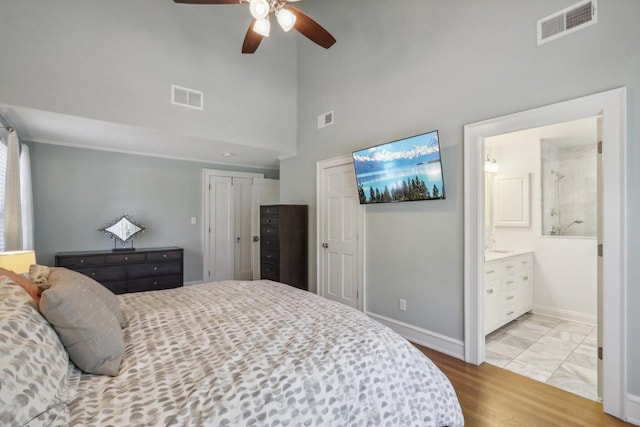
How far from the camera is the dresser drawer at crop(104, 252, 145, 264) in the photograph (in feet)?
12.8

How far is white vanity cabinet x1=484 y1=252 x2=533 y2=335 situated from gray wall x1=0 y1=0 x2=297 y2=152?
10.4 feet

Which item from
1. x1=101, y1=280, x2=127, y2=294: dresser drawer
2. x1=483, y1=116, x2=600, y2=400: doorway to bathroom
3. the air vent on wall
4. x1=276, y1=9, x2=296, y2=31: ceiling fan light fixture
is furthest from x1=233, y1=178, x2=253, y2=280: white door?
x1=483, y1=116, x2=600, y2=400: doorway to bathroom

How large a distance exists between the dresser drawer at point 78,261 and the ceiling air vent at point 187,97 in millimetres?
2272

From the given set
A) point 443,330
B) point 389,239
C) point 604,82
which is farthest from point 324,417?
point 604,82

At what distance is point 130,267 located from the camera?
13.2 ft

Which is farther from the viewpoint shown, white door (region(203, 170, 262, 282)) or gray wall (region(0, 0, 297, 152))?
white door (region(203, 170, 262, 282))

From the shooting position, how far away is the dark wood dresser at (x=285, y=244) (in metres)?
4.11

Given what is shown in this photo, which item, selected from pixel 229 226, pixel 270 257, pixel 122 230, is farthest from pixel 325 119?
pixel 122 230

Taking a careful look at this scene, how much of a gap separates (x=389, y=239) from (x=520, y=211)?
2.26 metres

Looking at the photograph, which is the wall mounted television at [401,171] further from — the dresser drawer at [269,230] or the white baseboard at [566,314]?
the white baseboard at [566,314]

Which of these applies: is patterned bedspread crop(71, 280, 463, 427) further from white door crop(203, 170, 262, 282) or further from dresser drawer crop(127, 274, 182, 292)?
white door crop(203, 170, 262, 282)

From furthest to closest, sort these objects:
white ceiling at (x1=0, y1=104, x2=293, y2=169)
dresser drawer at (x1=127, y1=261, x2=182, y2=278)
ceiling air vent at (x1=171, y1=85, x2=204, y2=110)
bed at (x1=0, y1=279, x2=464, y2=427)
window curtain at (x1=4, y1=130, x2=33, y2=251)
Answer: dresser drawer at (x1=127, y1=261, x2=182, y2=278) → ceiling air vent at (x1=171, y1=85, x2=204, y2=110) → white ceiling at (x1=0, y1=104, x2=293, y2=169) → window curtain at (x1=4, y1=130, x2=33, y2=251) → bed at (x1=0, y1=279, x2=464, y2=427)

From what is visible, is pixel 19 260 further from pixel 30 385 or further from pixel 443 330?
pixel 443 330

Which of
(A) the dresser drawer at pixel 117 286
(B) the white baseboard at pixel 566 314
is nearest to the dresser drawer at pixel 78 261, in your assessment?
(A) the dresser drawer at pixel 117 286
